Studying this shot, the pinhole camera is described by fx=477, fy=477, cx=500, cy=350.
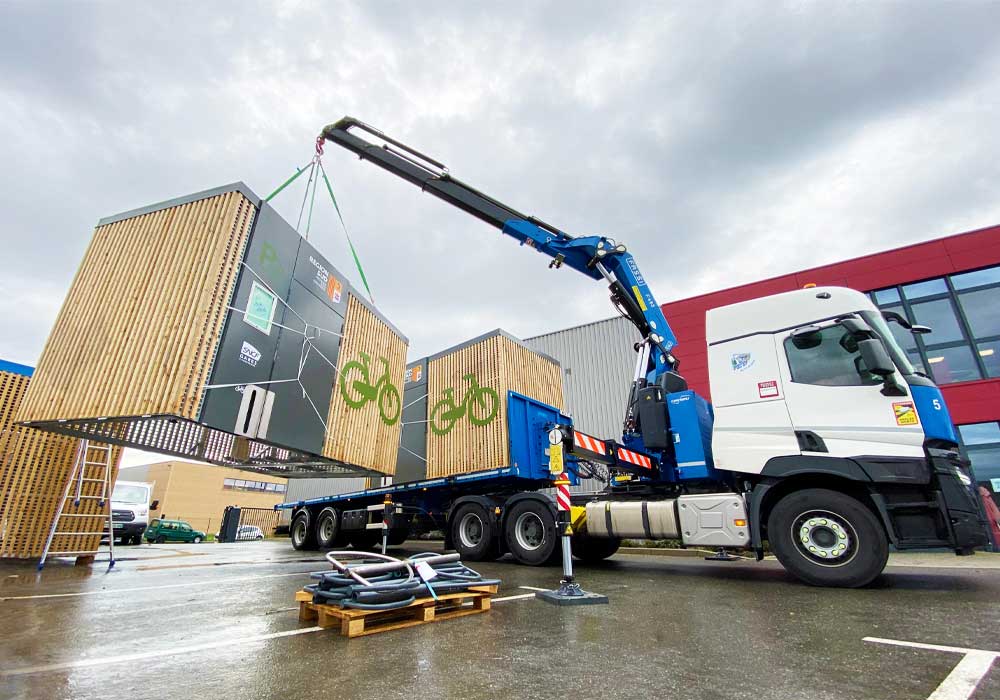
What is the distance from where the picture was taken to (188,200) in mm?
6996

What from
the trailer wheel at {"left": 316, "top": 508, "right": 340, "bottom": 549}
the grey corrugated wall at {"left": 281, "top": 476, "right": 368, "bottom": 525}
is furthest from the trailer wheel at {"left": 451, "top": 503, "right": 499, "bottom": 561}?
the grey corrugated wall at {"left": 281, "top": 476, "right": 368, "bottom": 525}

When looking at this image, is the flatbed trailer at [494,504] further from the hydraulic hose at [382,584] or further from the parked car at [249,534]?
the parked car at [249,534]

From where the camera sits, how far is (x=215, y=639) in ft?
10.0

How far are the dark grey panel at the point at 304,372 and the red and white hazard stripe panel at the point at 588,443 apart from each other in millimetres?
4506

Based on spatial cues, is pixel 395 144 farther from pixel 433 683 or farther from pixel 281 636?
pixel 433 683

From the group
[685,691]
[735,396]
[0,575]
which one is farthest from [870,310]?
[0,575]

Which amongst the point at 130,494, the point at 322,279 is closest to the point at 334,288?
the point at 322,279

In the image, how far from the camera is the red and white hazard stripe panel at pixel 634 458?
7008 millimetres

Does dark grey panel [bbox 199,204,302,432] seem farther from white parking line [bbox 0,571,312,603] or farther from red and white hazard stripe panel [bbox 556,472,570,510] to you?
red and white hazard stripe panel [bbox 556,472,570,510]

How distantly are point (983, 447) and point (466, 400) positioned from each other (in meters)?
12.0

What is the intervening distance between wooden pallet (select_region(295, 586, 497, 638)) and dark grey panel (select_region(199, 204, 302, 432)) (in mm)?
3598

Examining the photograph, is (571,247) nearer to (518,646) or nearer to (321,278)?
(321,278)

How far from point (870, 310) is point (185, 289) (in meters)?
8.64

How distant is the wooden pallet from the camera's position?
3.08 m
